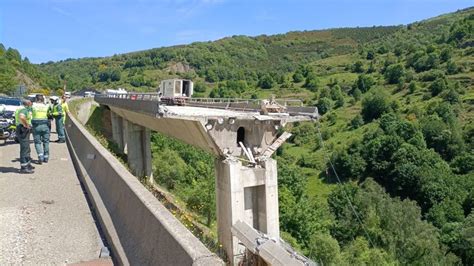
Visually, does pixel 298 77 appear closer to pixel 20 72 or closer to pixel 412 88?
pixel 412 88

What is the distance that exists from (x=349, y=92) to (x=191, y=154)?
255ft

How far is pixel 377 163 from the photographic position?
67625 millimetres

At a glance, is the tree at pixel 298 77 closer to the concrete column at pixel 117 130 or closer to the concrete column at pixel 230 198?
the concrete column at pixel 117 130

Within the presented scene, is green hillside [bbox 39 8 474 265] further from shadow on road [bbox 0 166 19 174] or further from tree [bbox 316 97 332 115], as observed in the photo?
shadow on road [bbox 0 166 19 174]

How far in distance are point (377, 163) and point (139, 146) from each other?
47650 millimetres

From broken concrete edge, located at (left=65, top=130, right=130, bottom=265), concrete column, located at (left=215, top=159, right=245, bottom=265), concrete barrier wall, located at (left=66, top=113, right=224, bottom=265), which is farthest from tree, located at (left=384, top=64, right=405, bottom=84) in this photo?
concrete barrier wall, located at (left=66, top=113, right=224, bottom=265)

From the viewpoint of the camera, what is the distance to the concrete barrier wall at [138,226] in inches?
167

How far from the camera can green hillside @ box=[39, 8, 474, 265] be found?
35594mm

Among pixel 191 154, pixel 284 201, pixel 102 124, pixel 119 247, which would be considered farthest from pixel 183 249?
pixel 191 154

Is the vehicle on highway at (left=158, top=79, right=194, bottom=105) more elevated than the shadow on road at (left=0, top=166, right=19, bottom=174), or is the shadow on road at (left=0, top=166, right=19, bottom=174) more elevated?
the vehicle on highway at (left=158, top=79, right=194, bottom=105)

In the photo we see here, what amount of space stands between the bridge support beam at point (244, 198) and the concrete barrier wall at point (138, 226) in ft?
15.7

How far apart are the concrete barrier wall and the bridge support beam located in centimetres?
479

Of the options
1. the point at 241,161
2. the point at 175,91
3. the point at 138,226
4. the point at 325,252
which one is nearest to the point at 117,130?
the point at 175,91

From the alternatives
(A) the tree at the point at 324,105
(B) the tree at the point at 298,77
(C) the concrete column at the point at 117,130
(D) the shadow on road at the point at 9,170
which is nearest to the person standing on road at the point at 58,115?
(D) the shadow on road at the point at 9,170
